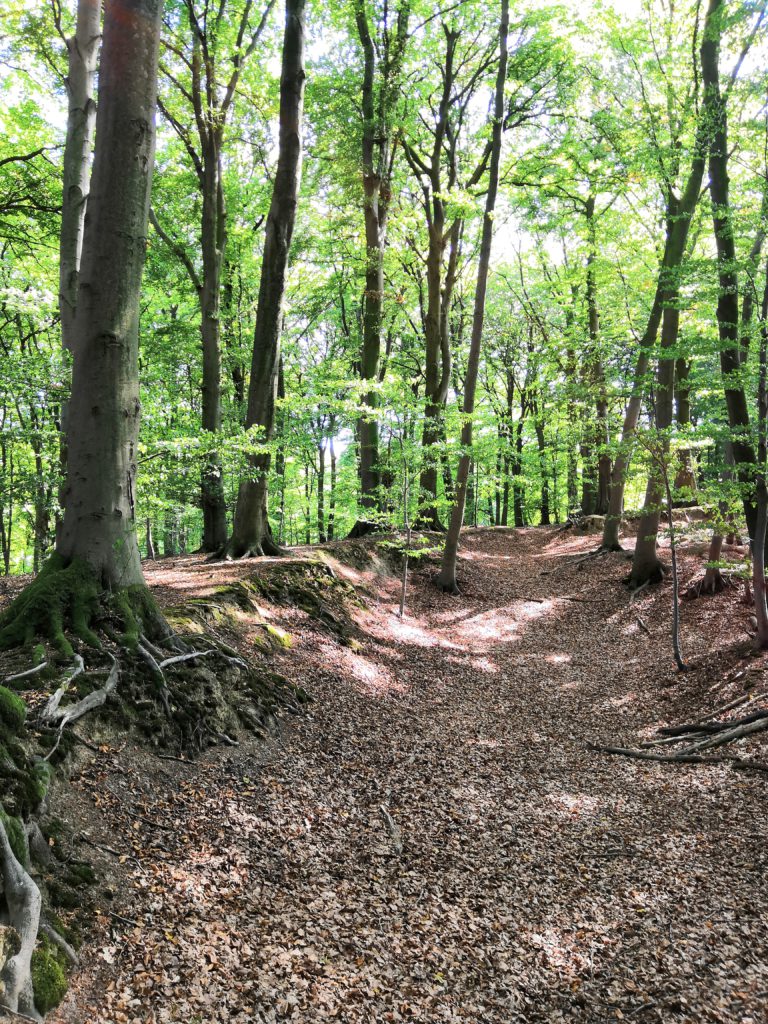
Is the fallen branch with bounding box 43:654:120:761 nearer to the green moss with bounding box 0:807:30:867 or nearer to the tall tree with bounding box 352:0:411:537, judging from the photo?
the green moss with bounding box 0:807:30:867

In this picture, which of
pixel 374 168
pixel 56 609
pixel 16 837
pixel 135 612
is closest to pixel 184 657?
pixel 135 612

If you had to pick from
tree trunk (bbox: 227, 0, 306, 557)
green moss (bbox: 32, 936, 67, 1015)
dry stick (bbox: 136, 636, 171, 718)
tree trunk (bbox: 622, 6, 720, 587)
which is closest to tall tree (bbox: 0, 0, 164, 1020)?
dry stick (bbox: 136, 636, 171, 718)

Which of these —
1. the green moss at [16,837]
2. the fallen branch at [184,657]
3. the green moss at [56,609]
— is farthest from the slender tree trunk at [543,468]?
the green moss at [16,837]

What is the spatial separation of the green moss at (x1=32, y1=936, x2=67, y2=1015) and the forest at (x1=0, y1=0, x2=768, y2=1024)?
0.03 meters

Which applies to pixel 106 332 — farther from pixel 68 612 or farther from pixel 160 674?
pixel 160 674

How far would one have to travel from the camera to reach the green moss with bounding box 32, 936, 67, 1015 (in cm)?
253

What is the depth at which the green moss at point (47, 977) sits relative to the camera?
2527 millimetres

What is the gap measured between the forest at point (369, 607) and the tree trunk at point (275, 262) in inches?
2.3

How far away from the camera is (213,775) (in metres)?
4.93

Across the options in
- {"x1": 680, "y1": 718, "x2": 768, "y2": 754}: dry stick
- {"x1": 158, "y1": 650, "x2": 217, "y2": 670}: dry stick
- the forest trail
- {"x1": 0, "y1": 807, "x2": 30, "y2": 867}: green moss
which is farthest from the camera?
{"x1": 680, "y1": 718, "x2": 768, "y2": 754}: dry stick

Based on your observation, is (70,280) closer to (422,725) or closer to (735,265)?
(422,725)

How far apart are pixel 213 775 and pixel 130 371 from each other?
3.49 metres

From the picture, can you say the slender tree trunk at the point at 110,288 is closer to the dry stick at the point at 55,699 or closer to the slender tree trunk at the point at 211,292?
the dry stick at the point at 55,699

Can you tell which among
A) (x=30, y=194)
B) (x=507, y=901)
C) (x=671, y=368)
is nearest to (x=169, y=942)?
(x=507, y=901)
